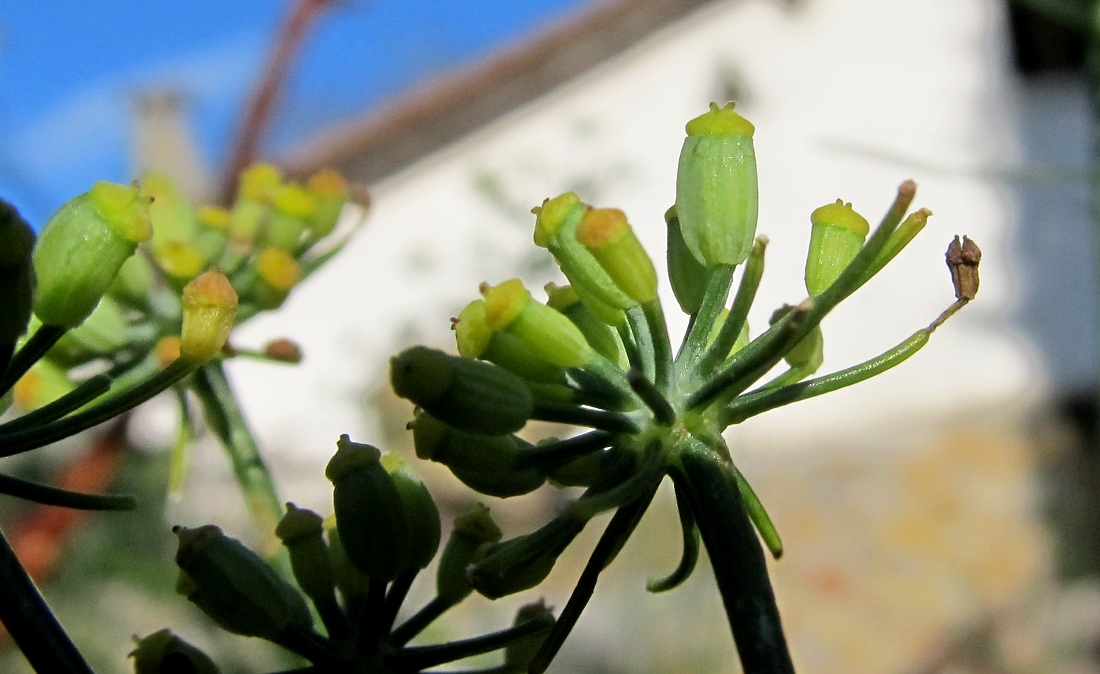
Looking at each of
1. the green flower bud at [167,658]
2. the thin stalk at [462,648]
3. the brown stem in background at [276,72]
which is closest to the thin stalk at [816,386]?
the thin stalk at [462,648]

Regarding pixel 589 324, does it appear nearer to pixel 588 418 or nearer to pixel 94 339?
pixel 588 418

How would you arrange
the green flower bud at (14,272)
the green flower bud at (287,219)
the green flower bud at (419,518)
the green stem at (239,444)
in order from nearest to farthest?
1. the green flower bud at (14,272)
2. the green flower bud at (419,518)
3. the green stem at (239,444)
4. the green flower bud at (287,219)

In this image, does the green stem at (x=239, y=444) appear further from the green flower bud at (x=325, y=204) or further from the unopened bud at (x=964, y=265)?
the unopened bud at (x=964, y=265)

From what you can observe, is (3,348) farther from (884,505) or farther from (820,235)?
(884,505)

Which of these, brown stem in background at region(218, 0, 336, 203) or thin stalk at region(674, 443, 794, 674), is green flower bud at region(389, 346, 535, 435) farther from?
brown stem in background at region(218, 0, 336, 203)

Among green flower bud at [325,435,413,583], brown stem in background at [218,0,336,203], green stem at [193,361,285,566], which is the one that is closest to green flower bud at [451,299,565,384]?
green flower bud at [325,435,413,583]

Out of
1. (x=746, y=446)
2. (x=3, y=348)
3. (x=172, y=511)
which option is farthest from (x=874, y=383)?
(x=3, y=348)

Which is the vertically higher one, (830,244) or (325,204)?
(325,204)

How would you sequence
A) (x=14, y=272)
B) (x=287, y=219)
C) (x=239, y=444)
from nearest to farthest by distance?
(x=14, y=272), (x=239, y=444), (x=287, y=219)

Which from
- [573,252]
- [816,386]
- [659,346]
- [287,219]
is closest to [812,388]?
[816,386]
